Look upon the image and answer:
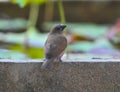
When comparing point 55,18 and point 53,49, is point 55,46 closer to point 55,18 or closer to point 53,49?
point 53,49

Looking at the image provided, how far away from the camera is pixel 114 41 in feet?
24.9

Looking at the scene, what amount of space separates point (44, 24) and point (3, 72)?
6.04 m

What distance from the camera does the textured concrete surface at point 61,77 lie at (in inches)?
184

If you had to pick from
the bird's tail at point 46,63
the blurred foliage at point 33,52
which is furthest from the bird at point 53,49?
the blurred foliage at point 33,52

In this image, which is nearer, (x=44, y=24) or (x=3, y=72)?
(x=3, y=72)

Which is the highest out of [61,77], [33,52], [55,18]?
[61,77]

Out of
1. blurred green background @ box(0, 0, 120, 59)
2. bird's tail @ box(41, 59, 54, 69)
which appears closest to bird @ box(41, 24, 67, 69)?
bird's tail @ box(41, 59, 54, 69)

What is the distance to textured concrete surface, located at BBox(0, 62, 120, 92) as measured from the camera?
4.68m

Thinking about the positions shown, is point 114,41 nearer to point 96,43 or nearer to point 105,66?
point 96,43

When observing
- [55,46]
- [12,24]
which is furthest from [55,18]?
[55,46]

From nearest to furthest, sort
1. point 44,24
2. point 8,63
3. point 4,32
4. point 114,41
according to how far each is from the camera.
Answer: point 8,63 → point 114,41 → point 4,32 → point 44,24

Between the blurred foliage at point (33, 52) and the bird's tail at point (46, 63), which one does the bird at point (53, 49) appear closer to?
the bird's tail at point (46, 63)

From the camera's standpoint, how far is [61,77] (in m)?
4.70

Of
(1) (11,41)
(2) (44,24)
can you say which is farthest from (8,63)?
(2) (44,24)
